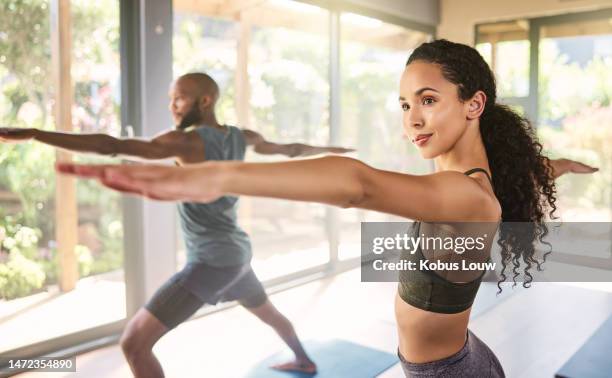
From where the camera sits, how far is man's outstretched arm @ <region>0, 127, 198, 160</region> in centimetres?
139

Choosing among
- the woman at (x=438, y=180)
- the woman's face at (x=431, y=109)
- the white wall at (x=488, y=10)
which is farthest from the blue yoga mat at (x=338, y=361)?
the white wall at (x=488, y=10)

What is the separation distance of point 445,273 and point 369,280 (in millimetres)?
3413

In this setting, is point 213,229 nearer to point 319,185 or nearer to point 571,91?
point 319,185

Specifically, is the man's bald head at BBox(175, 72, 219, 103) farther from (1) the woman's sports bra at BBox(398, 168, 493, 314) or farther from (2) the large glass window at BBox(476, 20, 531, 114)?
(2) the large glass window at BBox(476, 20, 531, 114)

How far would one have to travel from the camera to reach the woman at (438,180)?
0.61 meters

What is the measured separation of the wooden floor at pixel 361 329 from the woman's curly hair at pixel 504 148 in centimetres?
156

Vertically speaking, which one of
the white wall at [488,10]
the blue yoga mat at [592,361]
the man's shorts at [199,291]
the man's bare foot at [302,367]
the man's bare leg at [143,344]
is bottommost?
the man's bare foot at [302,367]

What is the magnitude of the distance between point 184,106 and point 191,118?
191mm

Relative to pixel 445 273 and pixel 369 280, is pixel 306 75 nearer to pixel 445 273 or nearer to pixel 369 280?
pixel 369 280

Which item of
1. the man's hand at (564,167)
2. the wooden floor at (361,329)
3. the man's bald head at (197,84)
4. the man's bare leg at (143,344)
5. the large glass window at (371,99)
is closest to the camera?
the man's hand at (564,167)

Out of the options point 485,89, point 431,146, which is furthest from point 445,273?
point 485,89

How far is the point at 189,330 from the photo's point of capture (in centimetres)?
313

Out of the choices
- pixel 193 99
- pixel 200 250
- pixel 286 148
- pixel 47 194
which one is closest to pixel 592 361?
pixel 286 148

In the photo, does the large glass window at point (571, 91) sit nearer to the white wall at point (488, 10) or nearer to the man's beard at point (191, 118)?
the white wall at point (488, 10)
